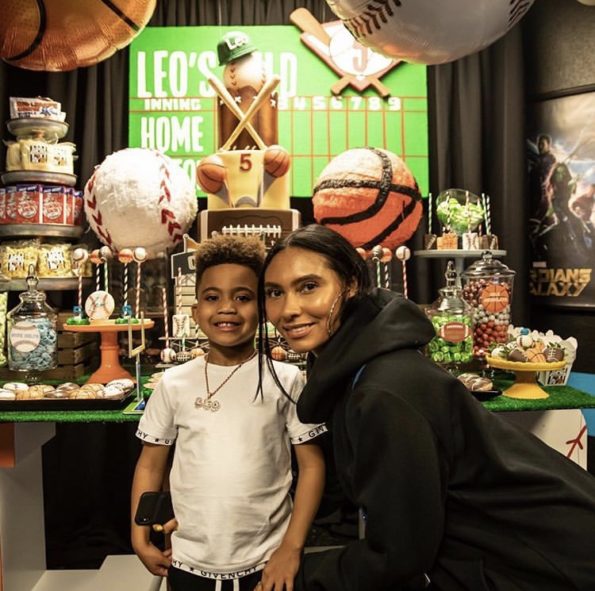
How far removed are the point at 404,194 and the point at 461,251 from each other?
355 mm

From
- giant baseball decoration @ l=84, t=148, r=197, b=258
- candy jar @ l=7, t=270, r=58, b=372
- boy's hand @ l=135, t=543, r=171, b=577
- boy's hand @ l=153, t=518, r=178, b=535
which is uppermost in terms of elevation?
giant baseball decoration @ l=84, t=148, r=197, b=258

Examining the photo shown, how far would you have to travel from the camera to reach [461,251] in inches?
96.7

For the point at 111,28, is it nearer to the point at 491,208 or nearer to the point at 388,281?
the point at 388,281

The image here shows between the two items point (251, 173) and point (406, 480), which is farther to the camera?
point (251, 173)

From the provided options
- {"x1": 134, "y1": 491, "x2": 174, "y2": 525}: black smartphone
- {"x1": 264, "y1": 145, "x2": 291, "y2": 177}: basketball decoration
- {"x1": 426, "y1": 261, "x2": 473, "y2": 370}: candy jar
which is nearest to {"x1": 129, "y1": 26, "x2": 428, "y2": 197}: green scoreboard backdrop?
{"x1": 264, "y1": 145, "x2": 291, "y2": 177}: basketball decoration

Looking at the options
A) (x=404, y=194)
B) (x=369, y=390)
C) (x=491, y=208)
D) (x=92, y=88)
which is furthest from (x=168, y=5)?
(x=369, y=390)

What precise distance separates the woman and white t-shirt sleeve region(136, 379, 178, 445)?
44cm

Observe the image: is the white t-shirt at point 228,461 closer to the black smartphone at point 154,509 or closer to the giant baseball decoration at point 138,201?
the black smartphone at point 154,509

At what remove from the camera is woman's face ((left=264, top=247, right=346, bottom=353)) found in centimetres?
127

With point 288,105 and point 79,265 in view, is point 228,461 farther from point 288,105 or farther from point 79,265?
point 288,105

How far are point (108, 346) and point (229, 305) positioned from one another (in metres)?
0.97

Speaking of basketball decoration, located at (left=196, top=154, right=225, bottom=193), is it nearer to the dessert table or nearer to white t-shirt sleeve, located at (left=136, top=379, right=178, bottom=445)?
the dessert table

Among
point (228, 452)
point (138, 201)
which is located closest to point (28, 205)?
point (138, 201)

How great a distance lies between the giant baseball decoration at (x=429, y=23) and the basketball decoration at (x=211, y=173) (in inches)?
28.1
